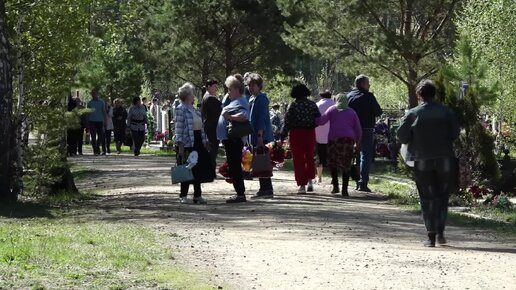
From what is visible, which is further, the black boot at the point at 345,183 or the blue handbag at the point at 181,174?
the black boot at the point at 345,183

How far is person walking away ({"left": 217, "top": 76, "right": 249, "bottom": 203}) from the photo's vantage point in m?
19.4

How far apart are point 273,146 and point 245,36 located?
2515cm

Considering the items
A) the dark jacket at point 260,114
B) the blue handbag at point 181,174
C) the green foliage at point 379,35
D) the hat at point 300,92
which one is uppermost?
the green foliage at point 379,35

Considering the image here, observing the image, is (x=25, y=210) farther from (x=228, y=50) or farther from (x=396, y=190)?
(x=228, y=50)

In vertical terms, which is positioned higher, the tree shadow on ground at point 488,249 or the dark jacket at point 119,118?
the dark jacket at point 119,118

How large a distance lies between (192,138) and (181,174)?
1.76ft

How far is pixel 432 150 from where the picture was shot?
13953 millimetres

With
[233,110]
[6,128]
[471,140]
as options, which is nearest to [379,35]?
[471,140]

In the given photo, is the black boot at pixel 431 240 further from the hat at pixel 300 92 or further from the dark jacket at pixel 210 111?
the dark jacket at pixel 210 111

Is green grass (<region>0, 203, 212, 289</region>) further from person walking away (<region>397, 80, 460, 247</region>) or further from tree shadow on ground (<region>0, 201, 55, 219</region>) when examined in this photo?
person walking away (<region>397, 80, 460, 247</region>)

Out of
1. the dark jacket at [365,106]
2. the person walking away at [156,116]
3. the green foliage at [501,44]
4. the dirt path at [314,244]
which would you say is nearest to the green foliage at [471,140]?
the dirt path at [314,244]

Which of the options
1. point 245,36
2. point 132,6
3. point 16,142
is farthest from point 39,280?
point 245,36

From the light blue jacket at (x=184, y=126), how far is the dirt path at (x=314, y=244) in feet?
3.02

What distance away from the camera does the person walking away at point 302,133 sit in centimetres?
2116
